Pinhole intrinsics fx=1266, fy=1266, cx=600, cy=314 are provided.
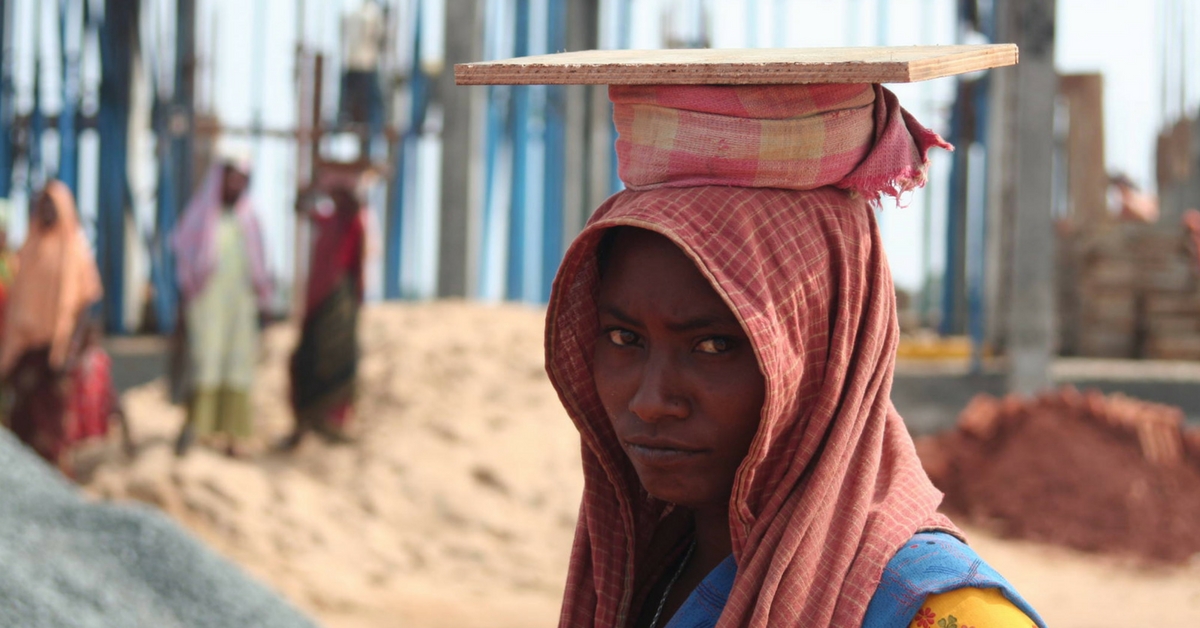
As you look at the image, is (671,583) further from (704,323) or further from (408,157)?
(408,157)

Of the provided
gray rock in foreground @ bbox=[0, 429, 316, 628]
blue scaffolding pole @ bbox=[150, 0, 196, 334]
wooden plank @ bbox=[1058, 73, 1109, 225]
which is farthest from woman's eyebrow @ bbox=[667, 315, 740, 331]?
wooden plank @ bbox=[1058, 73, 1109, 225]

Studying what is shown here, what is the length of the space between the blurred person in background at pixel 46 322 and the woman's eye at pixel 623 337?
7.18m

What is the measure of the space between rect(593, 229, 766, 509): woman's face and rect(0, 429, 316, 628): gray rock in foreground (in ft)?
8.55

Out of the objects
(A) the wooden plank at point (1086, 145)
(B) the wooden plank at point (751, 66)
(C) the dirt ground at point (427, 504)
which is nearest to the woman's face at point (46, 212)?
(C) the dirt ground at point (427, 504)

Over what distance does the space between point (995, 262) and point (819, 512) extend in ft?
32.3

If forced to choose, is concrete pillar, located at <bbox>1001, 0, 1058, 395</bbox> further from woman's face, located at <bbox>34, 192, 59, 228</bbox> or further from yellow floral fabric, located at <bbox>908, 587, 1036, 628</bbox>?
yellow floral fabric, located at <bbox>908, 587, 1036, 628</bbox>

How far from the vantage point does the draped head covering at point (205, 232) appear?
8156 millimetres

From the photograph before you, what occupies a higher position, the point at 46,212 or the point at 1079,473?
the point at 46,212

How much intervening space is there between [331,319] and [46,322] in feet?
5.91

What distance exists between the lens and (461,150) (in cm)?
1080

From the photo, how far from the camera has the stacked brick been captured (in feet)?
38.5

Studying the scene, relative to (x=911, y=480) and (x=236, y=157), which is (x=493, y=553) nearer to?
(x=236, y=157)

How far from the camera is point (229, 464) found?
807cm

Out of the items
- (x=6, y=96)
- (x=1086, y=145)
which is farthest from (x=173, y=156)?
(x=1086, y=145)
